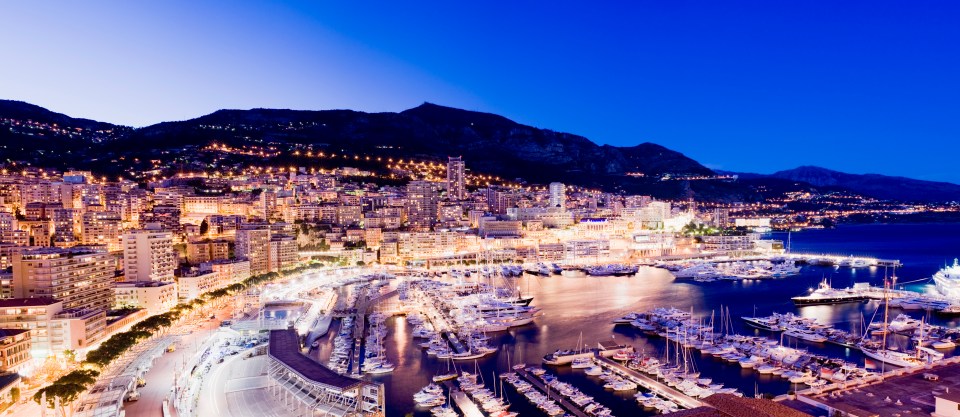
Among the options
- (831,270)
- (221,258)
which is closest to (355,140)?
(221,258)

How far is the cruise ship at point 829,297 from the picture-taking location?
77.8 ft

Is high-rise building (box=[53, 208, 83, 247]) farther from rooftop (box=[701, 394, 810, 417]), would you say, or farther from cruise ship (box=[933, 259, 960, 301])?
cruise ship (box=[933, 259, 960, 301])

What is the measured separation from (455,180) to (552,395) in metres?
49.4

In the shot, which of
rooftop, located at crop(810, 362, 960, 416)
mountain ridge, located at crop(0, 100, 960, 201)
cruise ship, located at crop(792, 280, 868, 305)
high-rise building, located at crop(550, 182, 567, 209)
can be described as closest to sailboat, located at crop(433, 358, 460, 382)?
rooftop, located at crop(810, 362, 960, 416)

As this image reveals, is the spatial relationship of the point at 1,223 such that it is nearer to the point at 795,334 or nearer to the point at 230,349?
the point at 230,349

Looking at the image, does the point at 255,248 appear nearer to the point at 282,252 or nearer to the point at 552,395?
the point at 282,252

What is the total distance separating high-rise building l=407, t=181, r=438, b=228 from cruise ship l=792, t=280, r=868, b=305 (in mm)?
29160

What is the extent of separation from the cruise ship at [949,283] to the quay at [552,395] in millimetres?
18500

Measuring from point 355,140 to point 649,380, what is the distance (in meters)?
66.1

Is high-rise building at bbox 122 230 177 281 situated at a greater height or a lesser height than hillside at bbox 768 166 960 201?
lesser

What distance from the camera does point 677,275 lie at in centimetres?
3250

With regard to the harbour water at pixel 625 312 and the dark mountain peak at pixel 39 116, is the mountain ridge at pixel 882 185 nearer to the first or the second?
the harbour water at pixel 625 312

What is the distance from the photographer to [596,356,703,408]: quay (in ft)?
40.1

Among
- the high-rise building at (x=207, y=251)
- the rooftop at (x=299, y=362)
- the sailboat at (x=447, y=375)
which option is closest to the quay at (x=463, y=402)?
the sailboat at (x=447, y=375)
